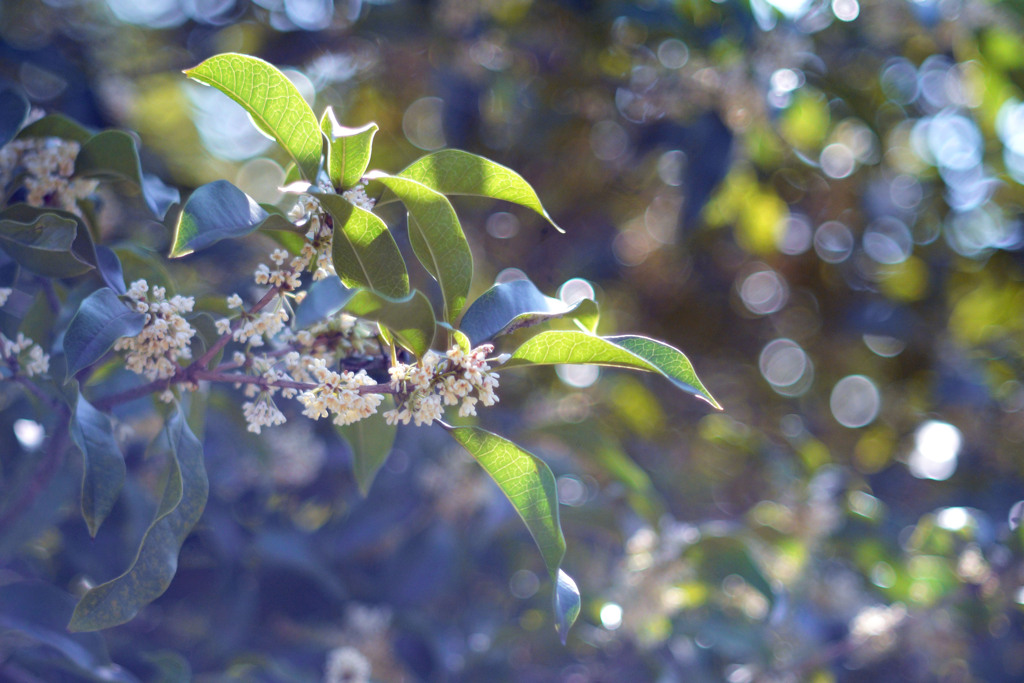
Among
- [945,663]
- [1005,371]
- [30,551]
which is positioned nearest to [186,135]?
[30,551]

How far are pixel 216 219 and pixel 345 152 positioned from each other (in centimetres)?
16

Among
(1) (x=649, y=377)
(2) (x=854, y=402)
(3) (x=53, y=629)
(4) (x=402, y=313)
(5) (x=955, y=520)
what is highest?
(4) (x=402, y=313)

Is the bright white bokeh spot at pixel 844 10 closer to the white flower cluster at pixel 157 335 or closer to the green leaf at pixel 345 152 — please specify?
the green leaf at pixel 345 152

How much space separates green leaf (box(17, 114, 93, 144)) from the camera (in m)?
1.06

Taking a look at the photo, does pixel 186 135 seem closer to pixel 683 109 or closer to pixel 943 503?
pixel 683 109

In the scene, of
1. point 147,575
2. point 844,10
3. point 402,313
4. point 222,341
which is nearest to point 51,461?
point 147,575

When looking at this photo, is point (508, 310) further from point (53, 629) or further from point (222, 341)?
point (53, 629)

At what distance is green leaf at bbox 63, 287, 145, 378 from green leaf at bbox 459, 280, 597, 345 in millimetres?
374

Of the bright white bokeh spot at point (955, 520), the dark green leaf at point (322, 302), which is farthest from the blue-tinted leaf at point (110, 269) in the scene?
the bright white bokeh spot at point (955, 520)

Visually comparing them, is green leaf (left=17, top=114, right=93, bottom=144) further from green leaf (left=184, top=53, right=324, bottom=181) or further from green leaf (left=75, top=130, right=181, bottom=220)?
green leaf (left=184, top=53, right=324, bottom=181)

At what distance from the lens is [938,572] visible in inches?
89.8

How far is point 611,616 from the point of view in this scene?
159 cm

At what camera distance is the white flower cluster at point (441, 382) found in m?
0.79

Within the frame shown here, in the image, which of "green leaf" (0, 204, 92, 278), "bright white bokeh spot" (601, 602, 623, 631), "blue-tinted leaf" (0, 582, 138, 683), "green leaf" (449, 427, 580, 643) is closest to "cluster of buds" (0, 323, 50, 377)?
"green leaf" (0, 204, 92, 278)
